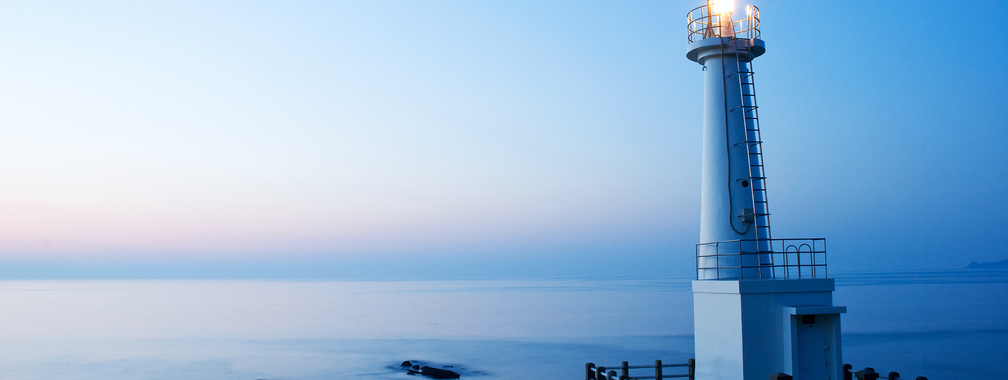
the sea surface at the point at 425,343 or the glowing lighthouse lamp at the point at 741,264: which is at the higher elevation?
the glowing lighthouse lamp at the point at 741,264

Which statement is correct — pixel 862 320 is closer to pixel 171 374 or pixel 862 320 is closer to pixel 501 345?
pixel 501 345

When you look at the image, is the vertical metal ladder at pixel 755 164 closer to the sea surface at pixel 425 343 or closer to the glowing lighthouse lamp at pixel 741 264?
the glowing lighthouse lamp at pixel 741 264

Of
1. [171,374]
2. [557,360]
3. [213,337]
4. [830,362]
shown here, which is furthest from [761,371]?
[213,337]

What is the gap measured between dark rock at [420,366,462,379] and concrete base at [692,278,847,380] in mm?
23327

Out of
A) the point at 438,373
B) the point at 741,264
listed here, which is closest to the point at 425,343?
the point at 438,373

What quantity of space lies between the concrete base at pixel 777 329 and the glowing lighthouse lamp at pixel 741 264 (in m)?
0.01

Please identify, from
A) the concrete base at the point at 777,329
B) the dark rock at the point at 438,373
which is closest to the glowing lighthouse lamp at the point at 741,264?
the concrete base at the point at 777,329

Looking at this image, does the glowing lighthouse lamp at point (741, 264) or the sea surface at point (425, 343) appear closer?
the glowing lighthouse lamp at point (741, 264)

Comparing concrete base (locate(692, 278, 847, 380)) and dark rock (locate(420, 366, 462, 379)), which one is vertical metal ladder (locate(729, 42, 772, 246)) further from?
dark rock (locate(420, 366, 462, 379))

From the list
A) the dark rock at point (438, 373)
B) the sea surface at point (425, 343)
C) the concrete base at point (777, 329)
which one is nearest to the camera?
the concrete base at point (777, 329)

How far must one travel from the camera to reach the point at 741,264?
40.3 feet

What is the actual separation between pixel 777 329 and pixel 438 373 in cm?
2449

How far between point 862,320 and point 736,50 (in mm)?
54417

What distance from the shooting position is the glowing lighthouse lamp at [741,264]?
10.9 meters
